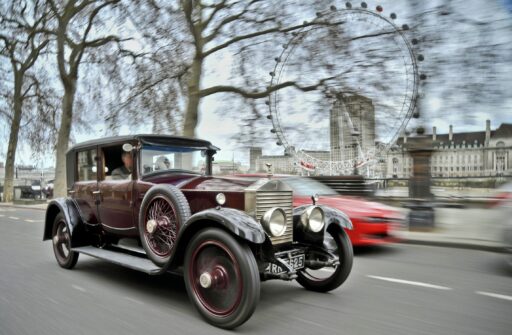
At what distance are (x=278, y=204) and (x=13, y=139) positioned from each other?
104ft

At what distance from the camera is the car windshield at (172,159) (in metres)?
5.06

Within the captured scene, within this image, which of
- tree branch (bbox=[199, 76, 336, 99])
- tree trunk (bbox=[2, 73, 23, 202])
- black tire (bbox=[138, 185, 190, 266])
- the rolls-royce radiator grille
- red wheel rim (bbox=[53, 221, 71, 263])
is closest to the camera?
the rolls-royce radiator grille

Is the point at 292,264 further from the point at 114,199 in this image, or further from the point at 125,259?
the point at 114,199

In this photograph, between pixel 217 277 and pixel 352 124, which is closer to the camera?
pixel 217 277

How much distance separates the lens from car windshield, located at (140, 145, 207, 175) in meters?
5.06

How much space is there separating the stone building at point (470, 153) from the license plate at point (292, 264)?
21.6ft

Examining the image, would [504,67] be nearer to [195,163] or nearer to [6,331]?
[195,163]

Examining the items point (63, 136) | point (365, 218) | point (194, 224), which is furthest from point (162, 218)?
point (63, 136)

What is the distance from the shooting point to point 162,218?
4.41 metres

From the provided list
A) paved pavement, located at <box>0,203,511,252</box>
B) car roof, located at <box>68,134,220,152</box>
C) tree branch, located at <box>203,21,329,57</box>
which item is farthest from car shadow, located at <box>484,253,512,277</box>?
tree branch, located at <box>203,21,329,57</box>

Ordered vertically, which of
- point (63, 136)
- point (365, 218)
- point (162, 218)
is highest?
point (63, 136)

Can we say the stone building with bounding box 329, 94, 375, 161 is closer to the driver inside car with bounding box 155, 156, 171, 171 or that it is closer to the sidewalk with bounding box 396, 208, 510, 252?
the sidewalk with bounding box 396, 208, 510, 252

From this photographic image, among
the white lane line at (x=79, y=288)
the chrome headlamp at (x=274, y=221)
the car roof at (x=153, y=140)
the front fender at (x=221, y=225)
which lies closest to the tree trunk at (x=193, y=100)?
the car roof at (x=153, y=140)

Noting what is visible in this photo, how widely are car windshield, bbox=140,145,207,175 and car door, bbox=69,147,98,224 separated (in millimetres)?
1025
